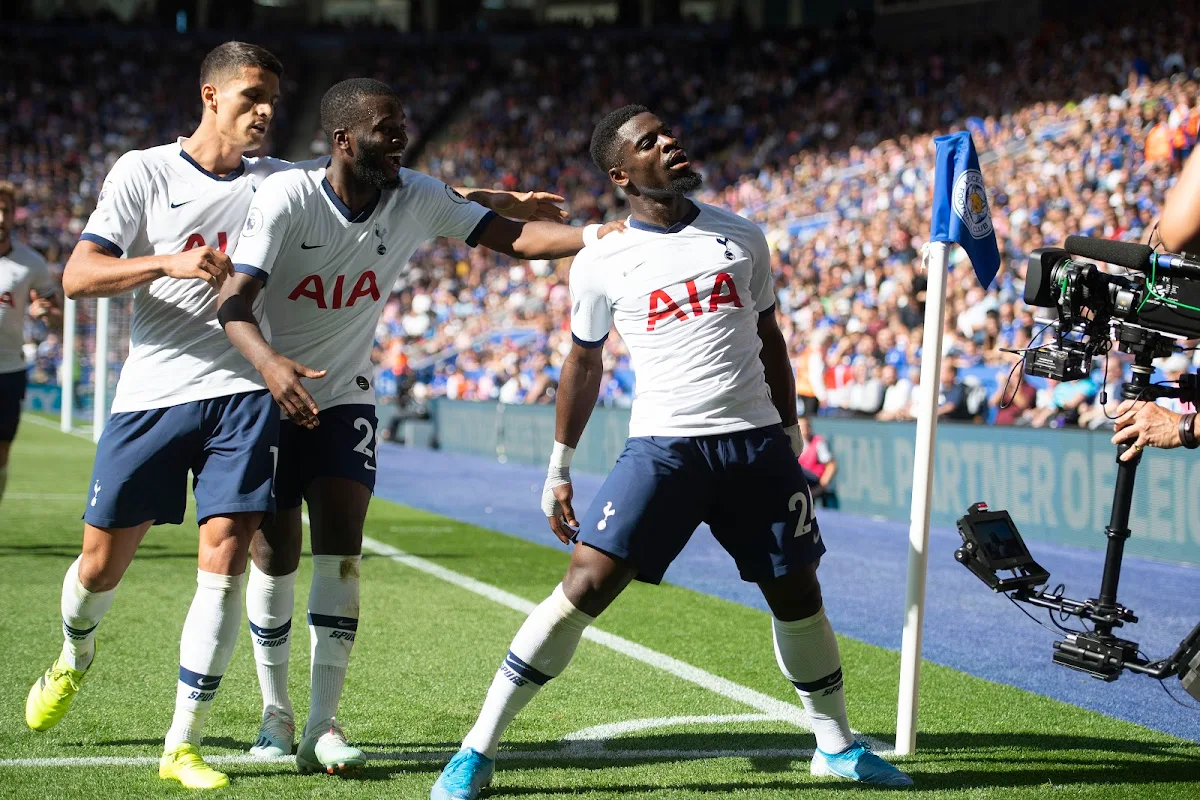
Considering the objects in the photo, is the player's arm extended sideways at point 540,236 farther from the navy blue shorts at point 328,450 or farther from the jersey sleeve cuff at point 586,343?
the navy blue shorts at point 328,450

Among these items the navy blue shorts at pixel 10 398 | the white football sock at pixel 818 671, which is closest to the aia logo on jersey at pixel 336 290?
the white football sock at pixel 818 671

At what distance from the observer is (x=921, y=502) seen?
4.83m

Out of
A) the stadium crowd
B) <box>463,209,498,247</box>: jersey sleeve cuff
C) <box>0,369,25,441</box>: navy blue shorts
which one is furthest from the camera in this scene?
the stadium crowd

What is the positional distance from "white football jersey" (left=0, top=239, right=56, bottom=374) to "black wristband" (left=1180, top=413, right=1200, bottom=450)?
6.79m

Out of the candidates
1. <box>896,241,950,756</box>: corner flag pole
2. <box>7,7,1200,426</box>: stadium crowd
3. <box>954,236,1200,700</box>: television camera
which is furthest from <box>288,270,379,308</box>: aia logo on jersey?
<box>7,7,1200,426</box>: stadium crowd

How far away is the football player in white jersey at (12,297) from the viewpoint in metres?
8.28

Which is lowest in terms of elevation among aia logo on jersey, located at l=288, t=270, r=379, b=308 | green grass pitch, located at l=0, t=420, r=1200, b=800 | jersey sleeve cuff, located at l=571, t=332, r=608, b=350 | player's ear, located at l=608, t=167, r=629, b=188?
green grass pitch, located at l=0, t=420, r=1200, b=800

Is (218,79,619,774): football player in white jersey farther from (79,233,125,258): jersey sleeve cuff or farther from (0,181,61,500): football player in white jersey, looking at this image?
(0,181,61,500): football player in white jersey

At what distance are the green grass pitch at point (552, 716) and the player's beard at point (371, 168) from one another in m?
1.97

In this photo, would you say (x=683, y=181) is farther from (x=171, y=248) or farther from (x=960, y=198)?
(x=171, y=248)

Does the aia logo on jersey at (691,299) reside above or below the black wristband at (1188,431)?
above

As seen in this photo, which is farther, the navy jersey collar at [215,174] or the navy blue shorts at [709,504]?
the navy jersey collar at [215,174]

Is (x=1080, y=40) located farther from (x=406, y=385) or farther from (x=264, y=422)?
(x=264, y=422)

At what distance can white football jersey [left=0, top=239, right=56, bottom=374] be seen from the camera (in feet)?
27.7
